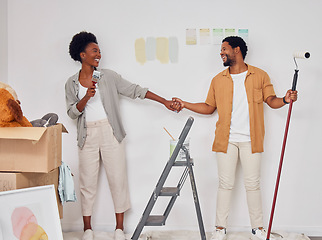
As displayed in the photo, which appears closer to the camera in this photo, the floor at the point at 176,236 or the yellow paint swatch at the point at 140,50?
the floor at the point at 176,236

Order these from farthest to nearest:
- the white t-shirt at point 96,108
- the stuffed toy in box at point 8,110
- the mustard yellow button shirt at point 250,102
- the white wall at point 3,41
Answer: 1. the white wall at point 3,41
2. the white t-shirt at point 96,108
3. the mustard yellow button shirt at point 250,102
4. the stuffed toy in box at point 8,110

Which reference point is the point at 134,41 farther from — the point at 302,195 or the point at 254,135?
the point at 302,195

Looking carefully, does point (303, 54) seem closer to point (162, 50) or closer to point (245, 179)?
point (245, 179)

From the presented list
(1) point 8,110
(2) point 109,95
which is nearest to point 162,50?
(2) point 109,95

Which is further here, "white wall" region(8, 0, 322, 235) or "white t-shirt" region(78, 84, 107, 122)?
"white wall" region(8, 0, 322, 235)

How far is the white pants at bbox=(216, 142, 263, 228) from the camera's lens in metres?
3.17

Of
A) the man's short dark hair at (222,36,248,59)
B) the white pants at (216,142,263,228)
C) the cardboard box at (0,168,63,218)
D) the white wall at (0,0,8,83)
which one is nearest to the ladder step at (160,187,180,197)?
the white pants at (216,142,263,228)

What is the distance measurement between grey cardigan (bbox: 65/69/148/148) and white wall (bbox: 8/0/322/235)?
0.44ft

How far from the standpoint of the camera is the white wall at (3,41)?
3.38m

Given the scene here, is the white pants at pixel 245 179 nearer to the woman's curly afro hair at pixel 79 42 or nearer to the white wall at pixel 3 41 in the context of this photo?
the woman's curly afro hair at pixel 79 42

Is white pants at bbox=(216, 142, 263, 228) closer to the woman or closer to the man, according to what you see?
the man

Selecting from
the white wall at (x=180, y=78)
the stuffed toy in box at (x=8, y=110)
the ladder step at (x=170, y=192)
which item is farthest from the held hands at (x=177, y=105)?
the stuffed toy in box at (x=8, y=110)

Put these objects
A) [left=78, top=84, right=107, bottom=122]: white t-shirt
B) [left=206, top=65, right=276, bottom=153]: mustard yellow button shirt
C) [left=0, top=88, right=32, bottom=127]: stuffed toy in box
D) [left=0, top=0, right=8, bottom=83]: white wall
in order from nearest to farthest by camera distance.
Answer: [left=0, top=88, right=32, bottom=127]: stuffed toy in box, [left=206, top=65, right=276, bottom=153]: mustard yellow button shirt, [left=78, top=84, right=107, bottom=122]: white t-shirt, [left=0, top=0, right=8, bottom=83]: white wall

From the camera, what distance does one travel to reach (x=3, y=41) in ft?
11.2
